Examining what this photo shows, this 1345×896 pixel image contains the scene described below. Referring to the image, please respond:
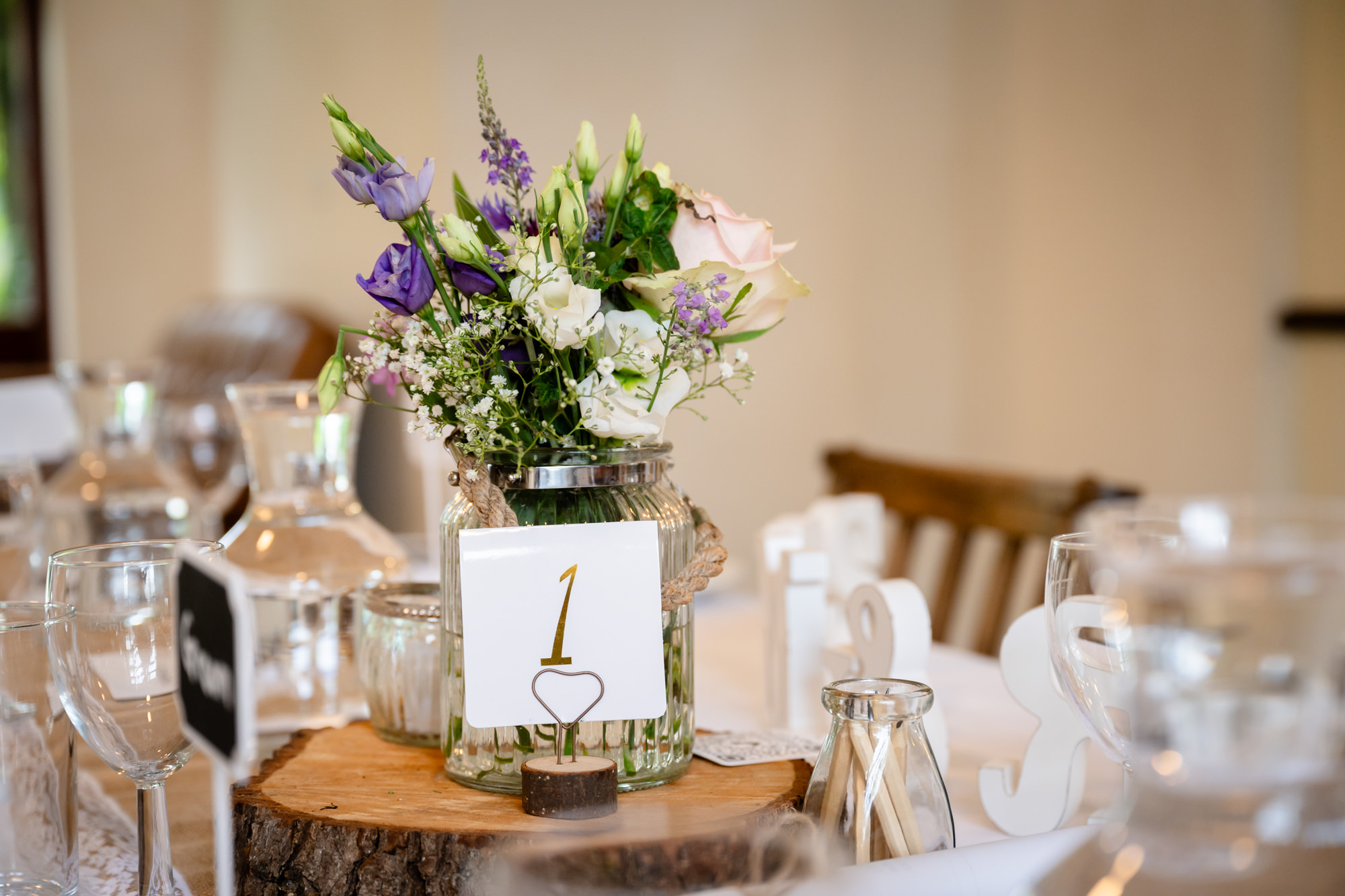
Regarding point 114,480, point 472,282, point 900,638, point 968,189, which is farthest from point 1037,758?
point 968,189

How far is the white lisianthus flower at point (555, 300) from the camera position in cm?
61

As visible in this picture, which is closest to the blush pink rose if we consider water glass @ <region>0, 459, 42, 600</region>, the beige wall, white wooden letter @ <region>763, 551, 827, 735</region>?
white wooden letter @ <region>763, 551, 827, 735</region>

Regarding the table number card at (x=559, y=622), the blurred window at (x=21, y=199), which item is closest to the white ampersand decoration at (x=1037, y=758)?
the table number card at (x=559, y=622)

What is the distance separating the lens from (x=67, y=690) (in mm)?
592

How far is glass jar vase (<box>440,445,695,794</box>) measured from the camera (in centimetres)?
66

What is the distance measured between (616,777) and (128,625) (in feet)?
0.84

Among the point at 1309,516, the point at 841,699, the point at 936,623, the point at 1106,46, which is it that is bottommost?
the point at 936,623

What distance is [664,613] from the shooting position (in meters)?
0.69

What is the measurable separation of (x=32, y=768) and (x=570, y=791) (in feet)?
0.91

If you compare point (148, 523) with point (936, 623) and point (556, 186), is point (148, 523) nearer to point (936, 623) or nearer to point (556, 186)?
point (556, 186)

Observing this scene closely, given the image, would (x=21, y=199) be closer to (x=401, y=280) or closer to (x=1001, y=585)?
(x=1001, y=585)

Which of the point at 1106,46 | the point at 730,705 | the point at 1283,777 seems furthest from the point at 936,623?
the point at 1106,46

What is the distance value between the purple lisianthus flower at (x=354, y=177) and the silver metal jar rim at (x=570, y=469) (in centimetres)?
15

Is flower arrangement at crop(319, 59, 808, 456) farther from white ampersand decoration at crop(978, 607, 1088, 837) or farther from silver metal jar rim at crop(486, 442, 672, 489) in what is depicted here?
white ampersand decoration at crop(978, 607, 1088, 837)
